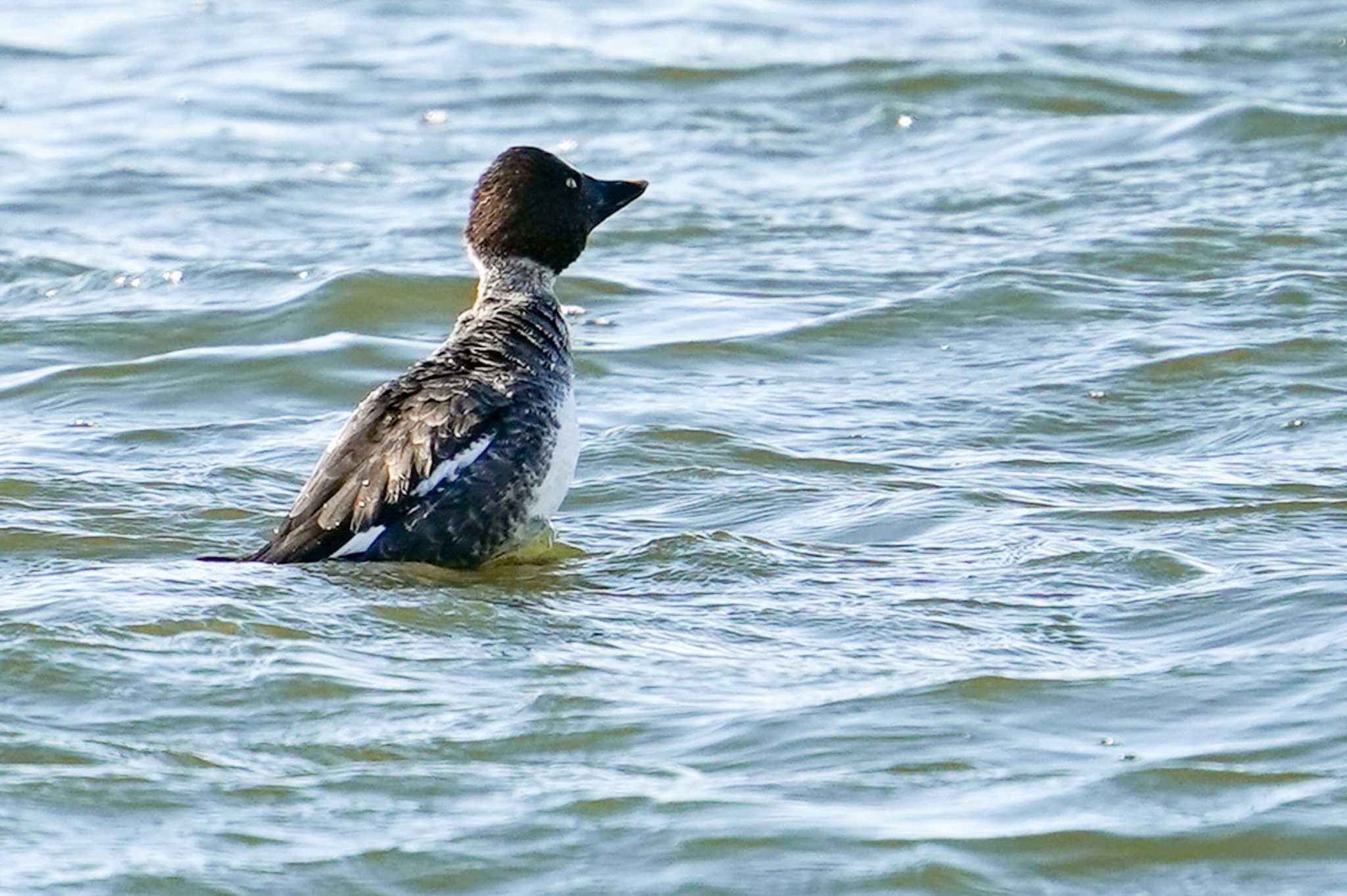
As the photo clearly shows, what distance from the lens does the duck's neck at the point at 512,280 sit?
8375 mm

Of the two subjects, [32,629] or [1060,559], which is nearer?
[32,629]

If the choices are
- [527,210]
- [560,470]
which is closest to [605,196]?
[527,210]

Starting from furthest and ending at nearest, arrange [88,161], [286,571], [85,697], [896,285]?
[88,161], [896,285], [286,571], [85,697]

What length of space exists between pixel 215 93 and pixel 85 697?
9888 mm

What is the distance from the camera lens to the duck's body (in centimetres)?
737

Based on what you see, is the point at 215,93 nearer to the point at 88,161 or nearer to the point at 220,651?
the point at 88,161

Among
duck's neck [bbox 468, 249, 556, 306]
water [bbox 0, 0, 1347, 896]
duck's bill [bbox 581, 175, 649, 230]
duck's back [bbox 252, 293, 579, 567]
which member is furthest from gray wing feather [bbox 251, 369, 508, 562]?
duck's bill [bbox 581, 175, 649, 230]

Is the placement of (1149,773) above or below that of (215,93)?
below

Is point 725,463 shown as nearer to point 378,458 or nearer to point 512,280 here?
point 512,280

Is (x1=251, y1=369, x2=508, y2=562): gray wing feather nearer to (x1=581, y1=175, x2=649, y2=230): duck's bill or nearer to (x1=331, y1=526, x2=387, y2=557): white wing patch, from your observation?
(x1=331, y1=526, x2=387, y2=557): white wing patch

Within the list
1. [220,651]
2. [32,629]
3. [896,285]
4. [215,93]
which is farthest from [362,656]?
[215,93]

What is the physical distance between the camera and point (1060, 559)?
766cm

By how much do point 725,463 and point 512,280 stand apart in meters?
1.14

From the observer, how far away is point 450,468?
742 centimetres
